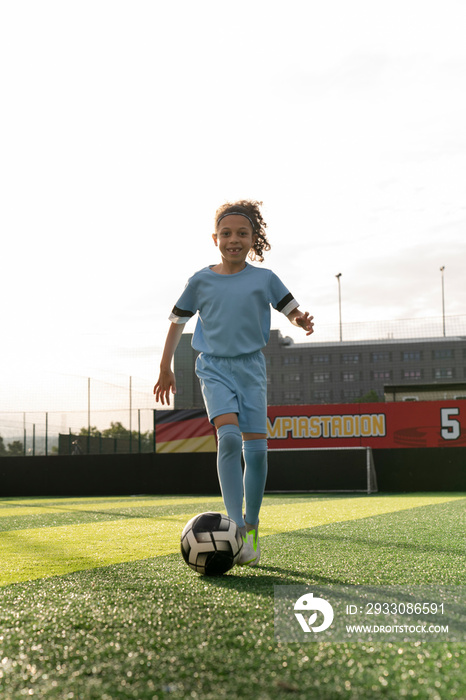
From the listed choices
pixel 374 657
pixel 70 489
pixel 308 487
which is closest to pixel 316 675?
pixel 374 657

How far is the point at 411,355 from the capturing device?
2675cm

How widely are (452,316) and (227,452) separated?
728 inches

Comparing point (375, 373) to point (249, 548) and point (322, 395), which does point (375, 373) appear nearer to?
point (322, 395)

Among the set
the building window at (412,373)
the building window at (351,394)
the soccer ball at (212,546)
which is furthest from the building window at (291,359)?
the soccer ball at (212,546)

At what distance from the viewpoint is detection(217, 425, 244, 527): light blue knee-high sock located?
3.02m

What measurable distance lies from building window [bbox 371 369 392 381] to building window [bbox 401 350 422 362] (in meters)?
1.51

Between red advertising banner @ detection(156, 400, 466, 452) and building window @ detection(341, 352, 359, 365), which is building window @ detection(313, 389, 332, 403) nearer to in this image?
building window @ detection(341, 352, 359, 365)

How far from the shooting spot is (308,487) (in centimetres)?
1483

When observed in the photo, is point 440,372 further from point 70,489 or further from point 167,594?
point 167,594

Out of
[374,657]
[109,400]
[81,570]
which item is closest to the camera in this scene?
[374,657]

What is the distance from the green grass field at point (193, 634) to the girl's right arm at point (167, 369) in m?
0.89

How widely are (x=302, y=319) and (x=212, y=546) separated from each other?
4.45 ft

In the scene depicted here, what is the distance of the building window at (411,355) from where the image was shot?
25438 mm

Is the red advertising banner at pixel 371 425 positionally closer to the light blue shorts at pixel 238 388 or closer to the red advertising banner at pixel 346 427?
the red advertising banner at pixel 346 427
